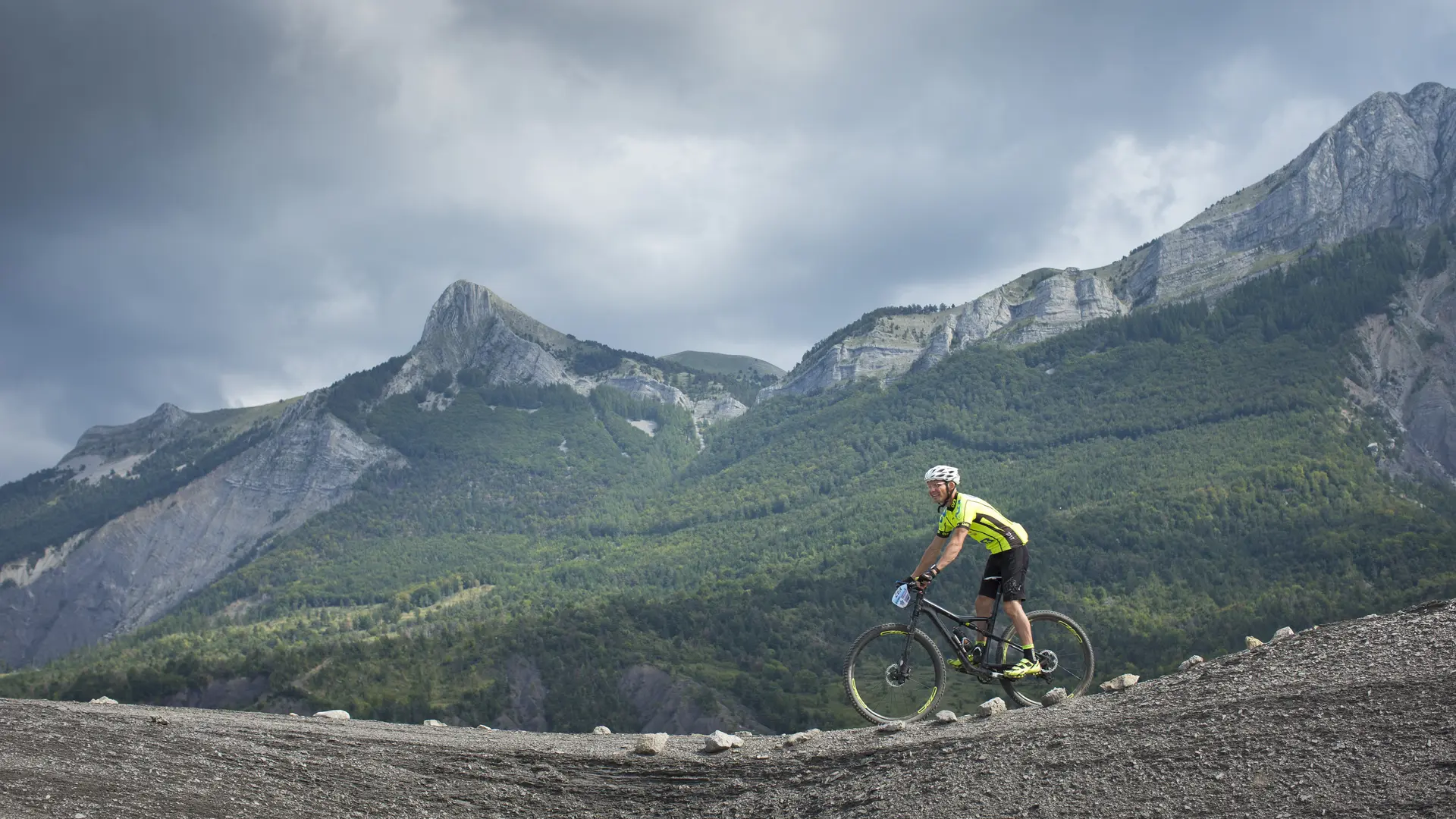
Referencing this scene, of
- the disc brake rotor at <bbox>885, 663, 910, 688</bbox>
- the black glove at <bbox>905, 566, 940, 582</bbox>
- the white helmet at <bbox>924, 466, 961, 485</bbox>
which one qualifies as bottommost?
the disc brake rotor at <bbox>885, 663, 910, 688</bbox>

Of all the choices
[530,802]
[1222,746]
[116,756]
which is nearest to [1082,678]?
[1222,746]

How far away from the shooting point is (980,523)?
52.7ft

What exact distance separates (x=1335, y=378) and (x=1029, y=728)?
21460 centimetres

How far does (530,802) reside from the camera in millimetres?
14469

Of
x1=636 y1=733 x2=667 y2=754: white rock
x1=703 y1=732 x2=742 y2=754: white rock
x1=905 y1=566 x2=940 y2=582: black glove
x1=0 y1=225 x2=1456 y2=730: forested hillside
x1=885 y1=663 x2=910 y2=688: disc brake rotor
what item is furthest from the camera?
x1=0 y1=225 x2=1456 y2=730: forested hillside

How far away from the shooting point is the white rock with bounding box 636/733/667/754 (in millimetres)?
15464

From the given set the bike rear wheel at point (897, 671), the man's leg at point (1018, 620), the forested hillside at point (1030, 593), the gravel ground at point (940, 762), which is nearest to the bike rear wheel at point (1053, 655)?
the man's leg at point (1018, 620)

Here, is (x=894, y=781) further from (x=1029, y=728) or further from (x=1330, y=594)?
(x=1330, y=594)

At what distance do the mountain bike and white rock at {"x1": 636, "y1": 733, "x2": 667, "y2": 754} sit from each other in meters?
3.22

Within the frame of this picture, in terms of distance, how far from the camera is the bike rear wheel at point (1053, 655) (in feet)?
53.1

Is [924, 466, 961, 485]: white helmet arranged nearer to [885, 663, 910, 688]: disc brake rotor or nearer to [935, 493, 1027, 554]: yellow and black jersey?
[935, 493, 1027, 554]: yellow and black jersey

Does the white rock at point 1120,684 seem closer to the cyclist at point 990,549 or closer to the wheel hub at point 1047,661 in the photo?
the wheel hub at point 1047,661

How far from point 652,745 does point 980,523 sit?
6.02 m

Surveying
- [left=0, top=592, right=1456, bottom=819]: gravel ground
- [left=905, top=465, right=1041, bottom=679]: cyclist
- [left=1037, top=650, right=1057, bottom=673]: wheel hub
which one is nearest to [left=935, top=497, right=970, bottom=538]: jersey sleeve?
[left=905, top=465, right=1041, bottom=679]: cyclist
